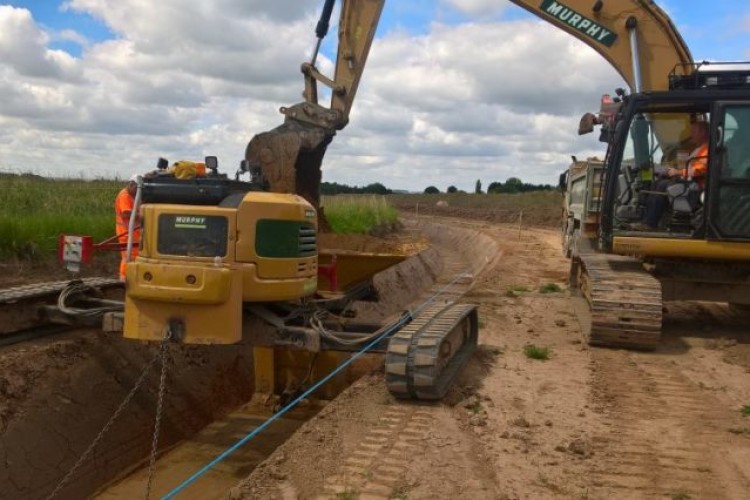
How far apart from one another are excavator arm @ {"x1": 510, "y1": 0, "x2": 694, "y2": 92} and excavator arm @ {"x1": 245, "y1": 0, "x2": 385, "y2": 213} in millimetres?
2887

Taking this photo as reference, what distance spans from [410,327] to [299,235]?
1.25 metres

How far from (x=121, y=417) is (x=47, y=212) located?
18.8 feet

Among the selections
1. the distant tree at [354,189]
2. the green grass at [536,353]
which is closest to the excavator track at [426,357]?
the green grass at [536,353]

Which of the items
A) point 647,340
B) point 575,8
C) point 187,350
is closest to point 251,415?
point 187,350

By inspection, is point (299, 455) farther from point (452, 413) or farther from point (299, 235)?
point (299, 235)

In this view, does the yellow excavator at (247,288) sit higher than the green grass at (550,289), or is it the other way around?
the yellow excavator at (247,288)

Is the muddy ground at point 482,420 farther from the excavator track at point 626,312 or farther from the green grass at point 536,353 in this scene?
the excavator track at point 626,312

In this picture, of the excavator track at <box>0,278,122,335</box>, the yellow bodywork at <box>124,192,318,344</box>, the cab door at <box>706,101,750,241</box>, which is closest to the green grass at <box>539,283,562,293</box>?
the cab door at <box>706,101,750,241</box>

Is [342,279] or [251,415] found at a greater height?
[342,279]

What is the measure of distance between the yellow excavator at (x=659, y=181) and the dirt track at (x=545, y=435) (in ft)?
2.24

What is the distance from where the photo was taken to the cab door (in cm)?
725

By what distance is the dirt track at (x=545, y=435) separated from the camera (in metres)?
3.98

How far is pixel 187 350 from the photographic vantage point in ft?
26.5

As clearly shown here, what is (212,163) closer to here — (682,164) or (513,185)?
(682,164)
